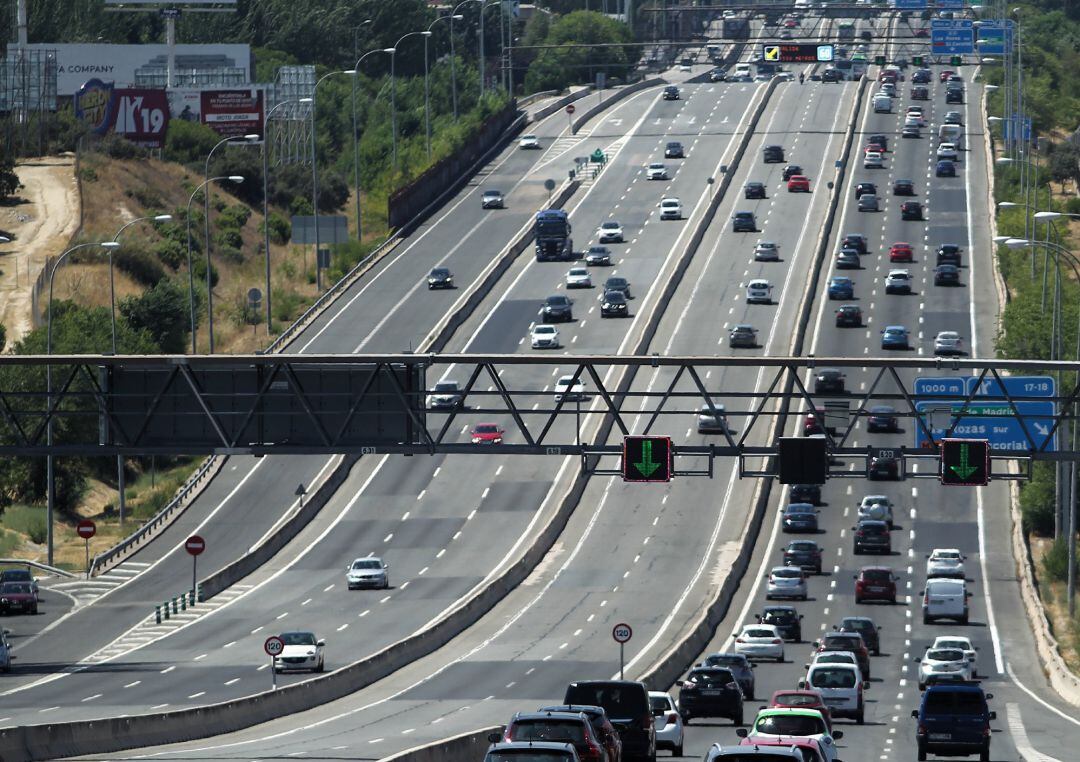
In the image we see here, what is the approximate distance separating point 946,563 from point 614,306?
36567mm

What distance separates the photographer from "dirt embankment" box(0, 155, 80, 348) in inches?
4503

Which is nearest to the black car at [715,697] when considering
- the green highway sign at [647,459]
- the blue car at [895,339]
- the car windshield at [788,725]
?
the green highway sign at [647,459]

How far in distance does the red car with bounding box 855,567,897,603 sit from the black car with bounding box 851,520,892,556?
23.3 ft

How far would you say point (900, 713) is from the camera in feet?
177

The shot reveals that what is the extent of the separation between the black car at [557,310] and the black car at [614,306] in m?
1.85

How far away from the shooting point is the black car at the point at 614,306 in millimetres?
112125

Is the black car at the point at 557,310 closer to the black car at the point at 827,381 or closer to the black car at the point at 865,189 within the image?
the black car at the point at 827,381

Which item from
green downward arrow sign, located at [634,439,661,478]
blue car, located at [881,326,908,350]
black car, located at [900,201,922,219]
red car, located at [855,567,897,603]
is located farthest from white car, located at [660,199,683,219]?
green downward arrow sign, located at [634,439,661,478]

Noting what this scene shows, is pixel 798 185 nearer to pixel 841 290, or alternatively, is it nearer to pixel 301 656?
pixel 841 290

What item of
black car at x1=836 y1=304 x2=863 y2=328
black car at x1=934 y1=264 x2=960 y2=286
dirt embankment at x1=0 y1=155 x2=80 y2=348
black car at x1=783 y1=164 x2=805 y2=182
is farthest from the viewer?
black car at x1=783 y1=164 x2=805 y2=182

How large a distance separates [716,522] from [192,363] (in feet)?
143

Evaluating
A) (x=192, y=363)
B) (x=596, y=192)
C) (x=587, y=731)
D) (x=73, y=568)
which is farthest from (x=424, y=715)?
(x=596, y=192)

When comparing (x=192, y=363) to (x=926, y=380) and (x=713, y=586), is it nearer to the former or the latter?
(x=926, y=380)

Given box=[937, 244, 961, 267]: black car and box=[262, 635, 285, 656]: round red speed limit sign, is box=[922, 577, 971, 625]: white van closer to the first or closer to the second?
box=[262, 635, 285, 656]: round red speed limit sign
